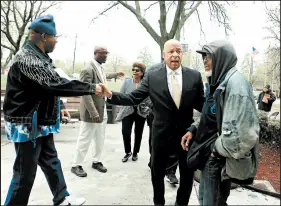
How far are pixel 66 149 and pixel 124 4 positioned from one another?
25.5 ft

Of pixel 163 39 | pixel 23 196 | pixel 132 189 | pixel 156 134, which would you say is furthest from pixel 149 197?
pixel 163 39

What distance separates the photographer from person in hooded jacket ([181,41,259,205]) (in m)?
1.72

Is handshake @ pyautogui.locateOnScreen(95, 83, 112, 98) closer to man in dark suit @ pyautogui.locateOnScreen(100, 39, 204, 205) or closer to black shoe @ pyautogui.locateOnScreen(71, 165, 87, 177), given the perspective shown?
man in dark suit @ pyautogui.locateOnScreen(100, 39, 204, 205)

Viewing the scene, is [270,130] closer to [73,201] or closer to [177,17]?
[177,17]

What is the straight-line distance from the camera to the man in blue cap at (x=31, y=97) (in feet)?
7.75

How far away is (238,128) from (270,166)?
412cm

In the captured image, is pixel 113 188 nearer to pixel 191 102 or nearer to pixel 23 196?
pixel 23 196

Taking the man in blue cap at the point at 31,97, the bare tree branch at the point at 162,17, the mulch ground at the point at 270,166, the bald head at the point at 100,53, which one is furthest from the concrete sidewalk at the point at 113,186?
the bare tree branch at the point at 162,17

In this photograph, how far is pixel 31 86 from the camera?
2.40 m

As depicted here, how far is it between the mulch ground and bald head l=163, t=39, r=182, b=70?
8.56 feet

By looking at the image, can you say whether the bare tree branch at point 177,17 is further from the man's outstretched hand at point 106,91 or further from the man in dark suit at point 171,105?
the man's outstretched hand at point 106,91

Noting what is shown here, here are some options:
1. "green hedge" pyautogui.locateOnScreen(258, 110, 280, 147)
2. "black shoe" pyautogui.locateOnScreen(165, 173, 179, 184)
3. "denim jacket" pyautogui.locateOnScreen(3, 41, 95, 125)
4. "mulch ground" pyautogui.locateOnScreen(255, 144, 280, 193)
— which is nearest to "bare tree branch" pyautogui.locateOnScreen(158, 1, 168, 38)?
"green hedge" pyautogui.locateOnScreen(258, 110, 280, 147)

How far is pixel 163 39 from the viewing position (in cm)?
934

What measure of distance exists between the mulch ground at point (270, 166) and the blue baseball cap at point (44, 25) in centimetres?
380
